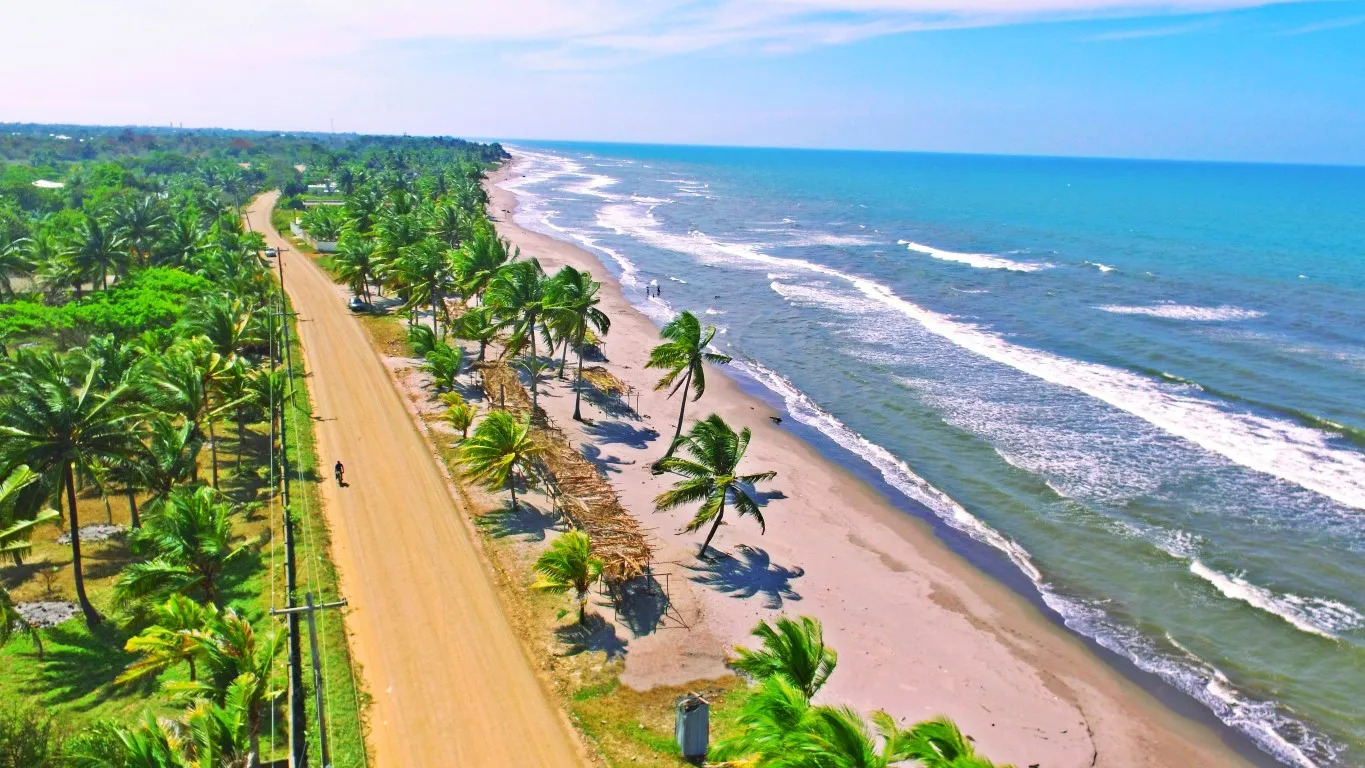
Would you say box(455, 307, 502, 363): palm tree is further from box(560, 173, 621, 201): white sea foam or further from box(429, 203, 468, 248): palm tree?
box(560, 173, 621, 201): white sea foam

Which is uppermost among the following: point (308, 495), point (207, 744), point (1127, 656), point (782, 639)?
point (782, 639)

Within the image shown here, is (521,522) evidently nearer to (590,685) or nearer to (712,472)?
(712,472)

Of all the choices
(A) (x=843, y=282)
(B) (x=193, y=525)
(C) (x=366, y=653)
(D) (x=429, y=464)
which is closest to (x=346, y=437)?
(D) (x=429, y=464)

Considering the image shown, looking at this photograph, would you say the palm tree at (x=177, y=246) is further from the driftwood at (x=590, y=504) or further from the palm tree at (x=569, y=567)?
the palm tree at (x=569, y=567)

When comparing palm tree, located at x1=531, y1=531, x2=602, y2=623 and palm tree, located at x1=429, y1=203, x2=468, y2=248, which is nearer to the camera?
palm tree, located at x1=531, y1=531, x2=602, y2=623

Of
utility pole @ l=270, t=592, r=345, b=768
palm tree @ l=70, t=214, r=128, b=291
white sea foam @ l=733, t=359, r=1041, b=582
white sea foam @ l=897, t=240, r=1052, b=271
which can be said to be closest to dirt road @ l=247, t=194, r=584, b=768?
utility pole @ l=270, t=592, r=345, b=768

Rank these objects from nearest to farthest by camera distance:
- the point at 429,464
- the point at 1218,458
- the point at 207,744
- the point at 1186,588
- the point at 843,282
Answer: the point at 207,744 < the point at 1186,588 < the point at 429,464 < the point at 1218,458 < the point at 843,282

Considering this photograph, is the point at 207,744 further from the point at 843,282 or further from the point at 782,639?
the point at 843,282
